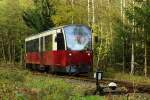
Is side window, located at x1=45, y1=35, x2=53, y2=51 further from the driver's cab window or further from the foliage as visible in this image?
the foliage

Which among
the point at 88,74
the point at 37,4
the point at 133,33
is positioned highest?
the point at 37,4

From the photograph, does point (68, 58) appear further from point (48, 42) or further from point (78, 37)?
point (48, 42)

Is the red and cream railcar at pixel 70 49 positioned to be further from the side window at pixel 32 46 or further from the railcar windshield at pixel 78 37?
the side window at pixel 32 46

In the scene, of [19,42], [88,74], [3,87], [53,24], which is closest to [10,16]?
[19,42]

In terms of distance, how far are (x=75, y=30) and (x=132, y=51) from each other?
12.0ft

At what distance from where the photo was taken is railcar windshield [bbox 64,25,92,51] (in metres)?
30.4

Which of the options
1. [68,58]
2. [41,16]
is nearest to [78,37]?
[68,58]

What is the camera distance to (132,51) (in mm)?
30859

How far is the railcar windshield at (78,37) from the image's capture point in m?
30.4

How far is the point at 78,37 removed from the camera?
30812 mm

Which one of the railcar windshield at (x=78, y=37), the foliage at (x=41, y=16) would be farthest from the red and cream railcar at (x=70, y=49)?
the foliage at (x=41, y=16)

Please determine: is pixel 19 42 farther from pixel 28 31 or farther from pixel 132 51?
pixel 132 51

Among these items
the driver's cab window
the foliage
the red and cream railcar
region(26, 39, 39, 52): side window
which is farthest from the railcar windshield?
the foliage

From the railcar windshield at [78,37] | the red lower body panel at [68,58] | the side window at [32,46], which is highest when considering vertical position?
the railcar windshield at [78,37]
